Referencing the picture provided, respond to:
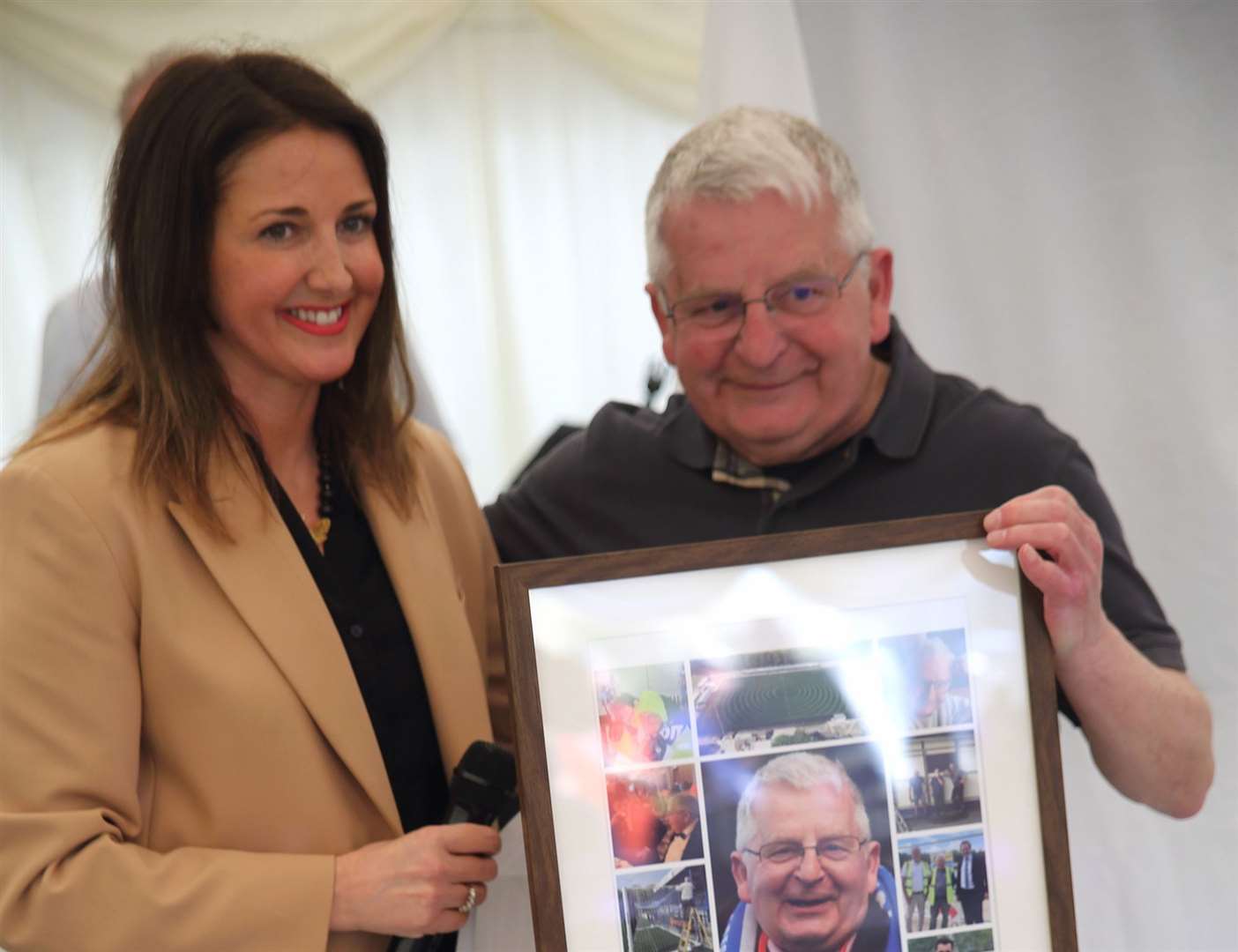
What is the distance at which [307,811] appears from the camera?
1.57m

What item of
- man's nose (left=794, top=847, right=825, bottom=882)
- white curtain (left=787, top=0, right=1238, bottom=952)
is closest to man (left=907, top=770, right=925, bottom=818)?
man's nose (left=794, top=847, right=825, bottom=882)

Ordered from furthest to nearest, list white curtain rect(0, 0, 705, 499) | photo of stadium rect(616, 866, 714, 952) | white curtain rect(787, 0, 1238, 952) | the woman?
white curtain rect(0, 0, 705, 499), white curtain rect(787, 0, 1238, 952), the woman, photo of stadium rect(616, 866, 714, 952)

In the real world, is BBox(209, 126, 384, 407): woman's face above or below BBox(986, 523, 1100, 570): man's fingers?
above

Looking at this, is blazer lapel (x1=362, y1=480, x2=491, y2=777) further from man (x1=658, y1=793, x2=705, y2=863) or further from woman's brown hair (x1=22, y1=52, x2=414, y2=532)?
man (x1=658, y1=793, x2=705, y2=863)

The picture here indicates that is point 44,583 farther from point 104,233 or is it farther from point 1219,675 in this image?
point 1219,675

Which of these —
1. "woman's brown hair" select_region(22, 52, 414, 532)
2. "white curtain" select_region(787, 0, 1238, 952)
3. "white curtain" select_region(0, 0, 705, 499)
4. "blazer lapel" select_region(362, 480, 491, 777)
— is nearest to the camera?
"woman's brown hair" select_region(22, 52, 414, 532)

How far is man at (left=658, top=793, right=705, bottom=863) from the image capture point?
4.50 ft

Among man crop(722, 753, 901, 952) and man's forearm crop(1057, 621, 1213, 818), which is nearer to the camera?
man crop(722, 753, 901, 952)

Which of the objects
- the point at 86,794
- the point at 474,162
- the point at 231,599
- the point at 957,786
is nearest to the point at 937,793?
the point at 957,786

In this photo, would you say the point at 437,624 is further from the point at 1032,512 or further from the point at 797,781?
the point at 1032,512

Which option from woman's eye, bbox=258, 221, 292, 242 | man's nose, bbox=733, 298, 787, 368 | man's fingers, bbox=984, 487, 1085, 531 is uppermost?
woman's eye, bbox=258, 221, 292, 242

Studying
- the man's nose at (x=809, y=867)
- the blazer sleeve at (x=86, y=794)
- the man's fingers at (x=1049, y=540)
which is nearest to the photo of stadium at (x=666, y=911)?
the man's nose at (x=809, y=867)

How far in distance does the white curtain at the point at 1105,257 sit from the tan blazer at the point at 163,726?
1.85m

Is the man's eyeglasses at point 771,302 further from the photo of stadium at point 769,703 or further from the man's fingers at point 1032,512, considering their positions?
the photo of stadium at point 769,703
